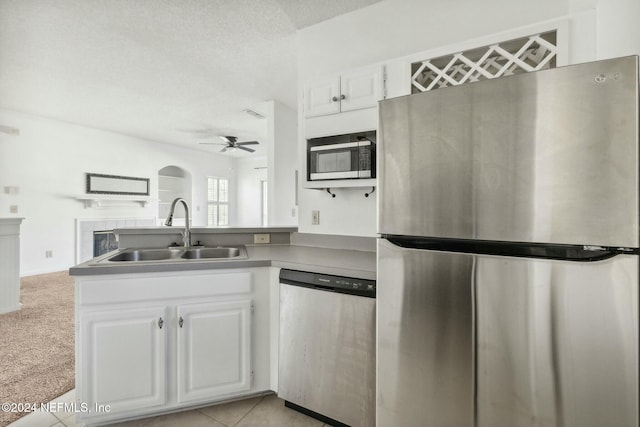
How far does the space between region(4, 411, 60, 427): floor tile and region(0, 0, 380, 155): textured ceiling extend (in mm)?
2634

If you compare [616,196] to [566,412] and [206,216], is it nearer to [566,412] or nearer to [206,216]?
[566,412]

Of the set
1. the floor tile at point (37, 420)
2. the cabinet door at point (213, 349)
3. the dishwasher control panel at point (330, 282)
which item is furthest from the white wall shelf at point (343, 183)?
the floor tile at point (37, 420)

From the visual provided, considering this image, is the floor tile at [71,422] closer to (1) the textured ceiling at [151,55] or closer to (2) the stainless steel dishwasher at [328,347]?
(2) the stainless steel dishwasher at [328,347]

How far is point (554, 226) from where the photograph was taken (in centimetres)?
83

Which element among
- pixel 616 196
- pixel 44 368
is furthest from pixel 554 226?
pixel 44 368

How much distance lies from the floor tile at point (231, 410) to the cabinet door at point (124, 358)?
0.29m

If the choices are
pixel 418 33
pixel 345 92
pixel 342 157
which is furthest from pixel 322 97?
pixel 418 33

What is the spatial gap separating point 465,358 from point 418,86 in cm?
146

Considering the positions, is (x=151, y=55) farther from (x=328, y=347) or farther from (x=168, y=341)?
(x=328, y=347)

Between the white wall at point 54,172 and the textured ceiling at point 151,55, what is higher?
the textured ceiling at point 151,55

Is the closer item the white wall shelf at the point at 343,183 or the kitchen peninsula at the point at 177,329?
the kitchen peninsula at the point at 177,329

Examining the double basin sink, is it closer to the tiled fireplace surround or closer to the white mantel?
the white mantel

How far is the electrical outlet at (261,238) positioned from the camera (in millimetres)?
2410

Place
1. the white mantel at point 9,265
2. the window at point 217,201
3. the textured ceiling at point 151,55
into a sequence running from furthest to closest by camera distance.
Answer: the window at point 217,201, the white mantel at point 9,265, the textured ceiling at point 151,55
